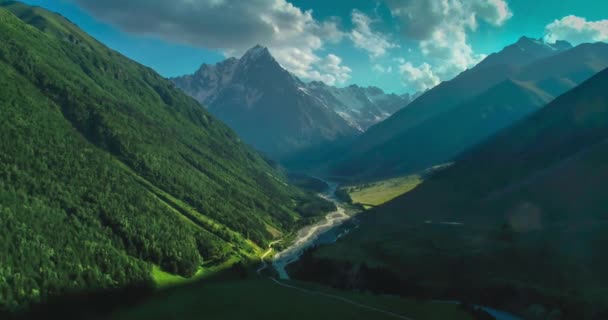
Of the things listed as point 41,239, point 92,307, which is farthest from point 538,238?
point 41,239

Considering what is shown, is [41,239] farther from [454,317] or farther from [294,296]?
[454,317]

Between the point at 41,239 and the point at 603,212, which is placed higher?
the point at 603,212

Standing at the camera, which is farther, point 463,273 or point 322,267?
point 322,267

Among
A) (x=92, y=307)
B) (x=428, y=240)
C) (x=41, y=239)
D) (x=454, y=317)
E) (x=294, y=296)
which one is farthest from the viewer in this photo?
(x=428, y=240)

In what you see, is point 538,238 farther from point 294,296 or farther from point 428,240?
point 294,296

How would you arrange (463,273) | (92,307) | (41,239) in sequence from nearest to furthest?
(463,273), (92,307), (41,239)

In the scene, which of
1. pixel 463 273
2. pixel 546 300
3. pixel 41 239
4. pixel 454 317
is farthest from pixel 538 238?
pixel 41 239

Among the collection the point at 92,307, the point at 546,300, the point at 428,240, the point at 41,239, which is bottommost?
the point at 92,307
